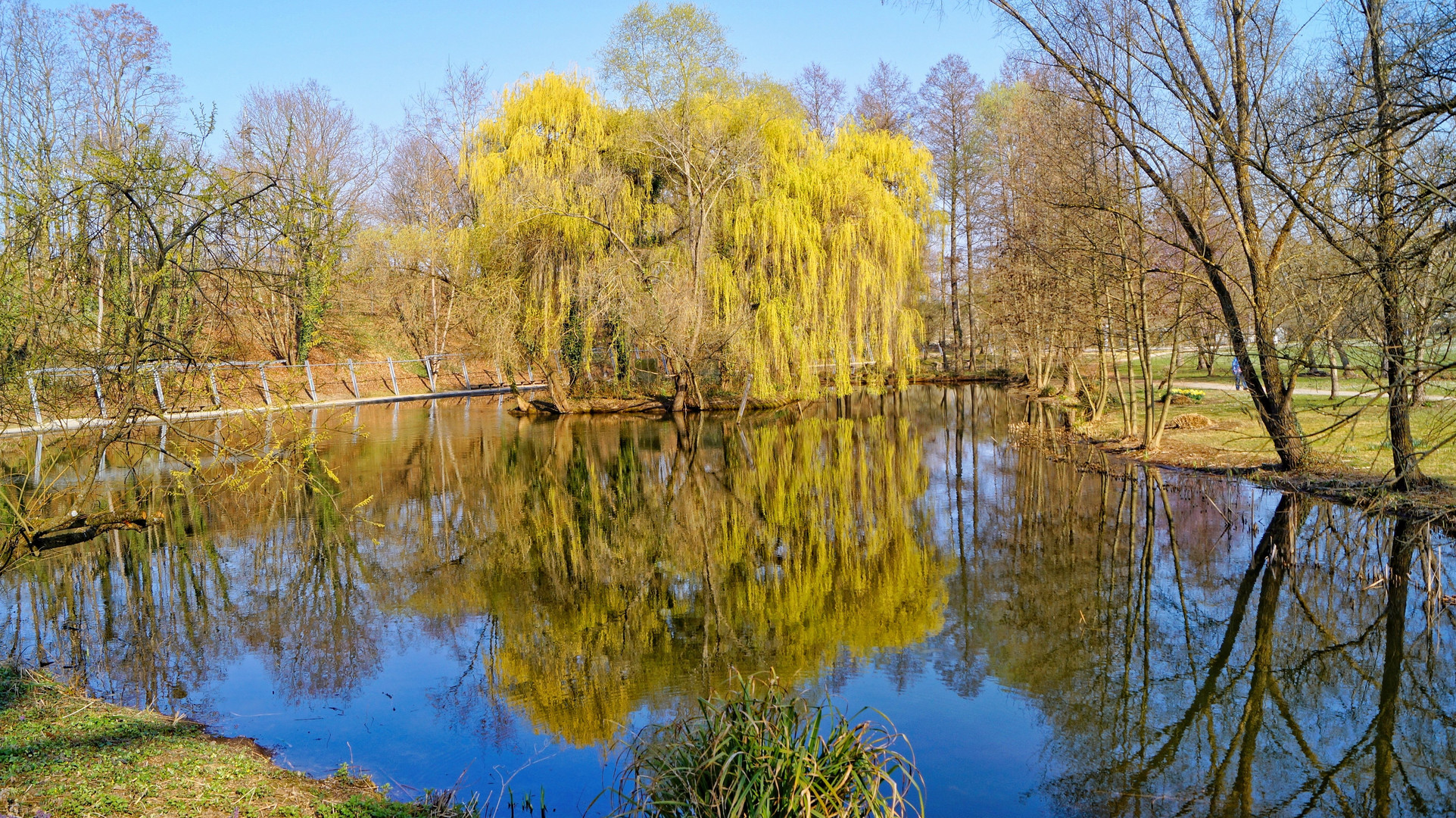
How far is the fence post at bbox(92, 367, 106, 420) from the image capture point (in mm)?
6680

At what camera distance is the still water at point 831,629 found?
5.14m

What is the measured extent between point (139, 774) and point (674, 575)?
17.3ft

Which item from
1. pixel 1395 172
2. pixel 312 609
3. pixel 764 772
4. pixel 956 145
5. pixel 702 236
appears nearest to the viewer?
pixel 764 772

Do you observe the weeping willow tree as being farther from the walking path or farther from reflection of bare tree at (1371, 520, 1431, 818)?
reflection of bare tree at (1371, 520, 1431, 818)

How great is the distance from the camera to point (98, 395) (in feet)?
23.3

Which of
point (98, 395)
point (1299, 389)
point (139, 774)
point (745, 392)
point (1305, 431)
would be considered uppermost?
point (98, 395)

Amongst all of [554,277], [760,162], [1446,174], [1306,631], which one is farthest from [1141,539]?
[554,277]

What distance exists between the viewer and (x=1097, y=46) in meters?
12.5

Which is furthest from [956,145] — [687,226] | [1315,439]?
[1315,439]

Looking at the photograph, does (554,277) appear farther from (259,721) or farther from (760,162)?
(259,721)

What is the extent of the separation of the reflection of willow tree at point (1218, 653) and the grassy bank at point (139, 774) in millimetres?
3861

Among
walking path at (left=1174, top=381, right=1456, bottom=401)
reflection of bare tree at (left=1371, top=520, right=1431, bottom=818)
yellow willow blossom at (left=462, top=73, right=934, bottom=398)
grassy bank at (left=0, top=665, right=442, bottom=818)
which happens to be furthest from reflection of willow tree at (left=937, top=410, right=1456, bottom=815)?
yellow willow blossom at (left=462, top=73, right=934, bottom=398)

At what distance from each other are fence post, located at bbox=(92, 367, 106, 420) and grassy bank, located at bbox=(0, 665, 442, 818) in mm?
2424

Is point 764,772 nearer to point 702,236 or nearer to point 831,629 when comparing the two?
point 831,629
